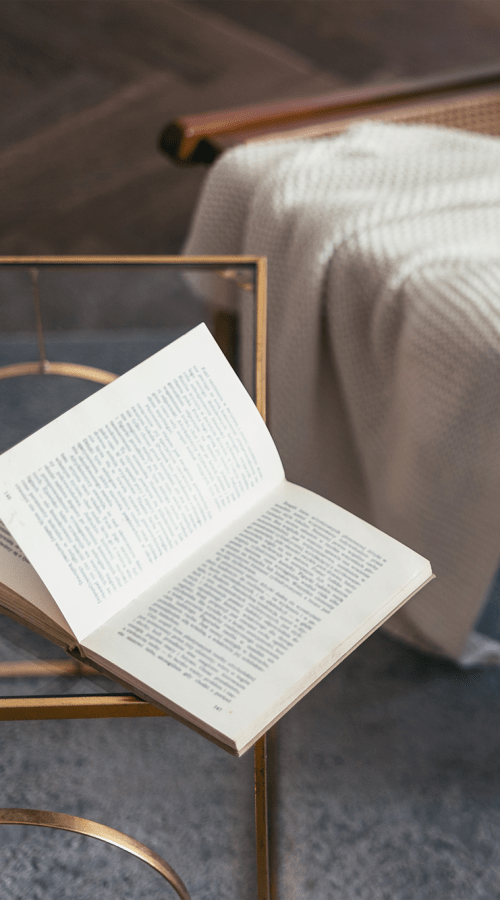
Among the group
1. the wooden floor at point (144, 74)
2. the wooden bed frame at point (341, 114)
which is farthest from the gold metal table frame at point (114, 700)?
the wooden floor at point (144, 74)

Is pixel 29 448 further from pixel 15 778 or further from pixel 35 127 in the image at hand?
pixel 35 127

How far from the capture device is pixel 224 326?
669 mm

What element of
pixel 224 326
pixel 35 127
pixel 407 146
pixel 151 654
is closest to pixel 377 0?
pixel 35 127

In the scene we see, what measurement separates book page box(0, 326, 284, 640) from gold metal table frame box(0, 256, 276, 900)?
4cm

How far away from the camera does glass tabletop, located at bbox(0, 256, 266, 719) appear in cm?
62

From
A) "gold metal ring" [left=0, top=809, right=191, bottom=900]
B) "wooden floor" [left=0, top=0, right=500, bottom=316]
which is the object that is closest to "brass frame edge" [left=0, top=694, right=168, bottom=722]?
"gold metal ring" [left=0, top=809, right=191, bottom=900]

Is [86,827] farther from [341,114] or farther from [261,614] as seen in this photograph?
[341,114]

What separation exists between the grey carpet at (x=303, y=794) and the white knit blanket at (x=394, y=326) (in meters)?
0.09

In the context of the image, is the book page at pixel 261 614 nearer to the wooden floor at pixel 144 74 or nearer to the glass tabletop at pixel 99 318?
the glass tabletop at pixel 99 318

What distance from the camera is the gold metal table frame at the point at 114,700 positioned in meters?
0.43

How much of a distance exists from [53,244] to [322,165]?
2.52 ft

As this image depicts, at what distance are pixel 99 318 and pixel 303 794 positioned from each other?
1.57 ft

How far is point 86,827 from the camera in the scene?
594 millimetres

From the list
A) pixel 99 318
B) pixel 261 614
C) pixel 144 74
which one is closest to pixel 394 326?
pixel 99 318
